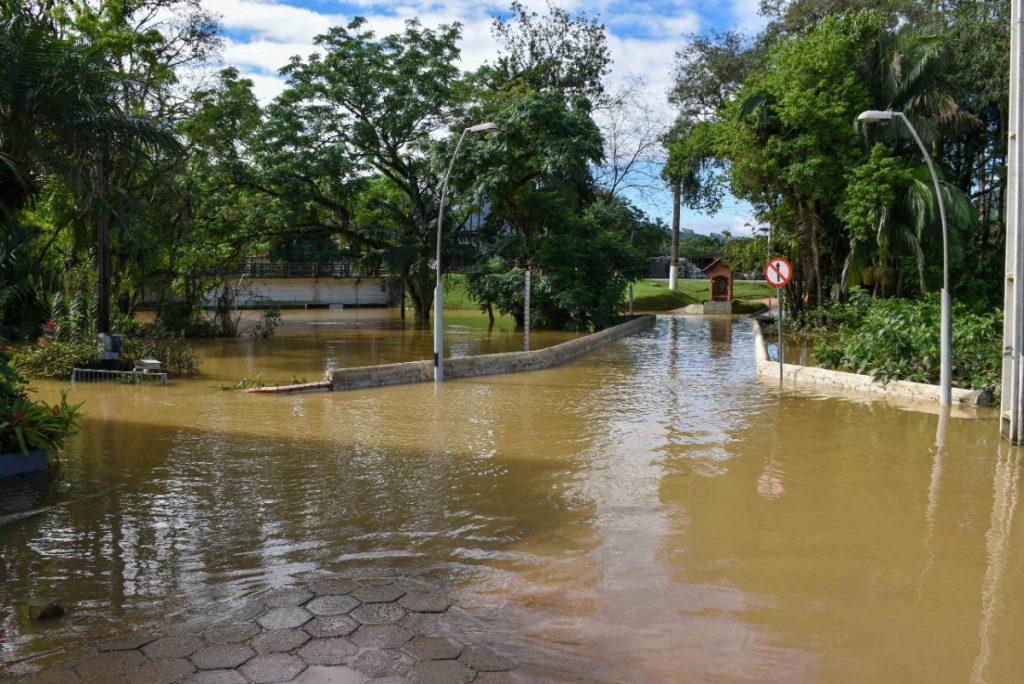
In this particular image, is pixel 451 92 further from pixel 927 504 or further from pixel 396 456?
pixel 927 504

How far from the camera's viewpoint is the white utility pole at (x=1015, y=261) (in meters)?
9.77

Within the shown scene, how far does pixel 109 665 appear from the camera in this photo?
4227mm

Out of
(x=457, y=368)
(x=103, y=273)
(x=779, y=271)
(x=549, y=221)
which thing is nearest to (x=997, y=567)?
(x=457, y=368)

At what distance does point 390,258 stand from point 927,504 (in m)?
23.8

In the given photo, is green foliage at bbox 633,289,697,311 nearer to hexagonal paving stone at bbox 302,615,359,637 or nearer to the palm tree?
the palm tree

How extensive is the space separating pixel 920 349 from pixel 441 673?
13278 mm

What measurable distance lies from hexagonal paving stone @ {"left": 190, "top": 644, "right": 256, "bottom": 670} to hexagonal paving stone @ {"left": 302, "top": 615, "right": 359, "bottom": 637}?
38 cm

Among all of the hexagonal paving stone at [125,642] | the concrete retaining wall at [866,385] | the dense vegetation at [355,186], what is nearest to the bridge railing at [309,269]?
the dense vegetation at [355,186]

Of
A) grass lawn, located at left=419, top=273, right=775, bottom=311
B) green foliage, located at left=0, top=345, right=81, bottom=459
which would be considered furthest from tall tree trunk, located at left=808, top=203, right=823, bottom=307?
green foliage, located at left=0, top=345, right=81, bottom=459

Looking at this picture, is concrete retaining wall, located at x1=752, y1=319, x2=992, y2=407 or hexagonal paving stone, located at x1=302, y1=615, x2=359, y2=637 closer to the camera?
hexagonal paving stone, located at x1=302, y1=615, x2=359, y2=637

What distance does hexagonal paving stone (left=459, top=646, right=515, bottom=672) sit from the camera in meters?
4.32

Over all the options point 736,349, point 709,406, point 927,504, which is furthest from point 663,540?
point 736,349

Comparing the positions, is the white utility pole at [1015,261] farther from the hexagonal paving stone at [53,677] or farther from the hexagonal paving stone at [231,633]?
the hexagonal paving stone at [53,677]

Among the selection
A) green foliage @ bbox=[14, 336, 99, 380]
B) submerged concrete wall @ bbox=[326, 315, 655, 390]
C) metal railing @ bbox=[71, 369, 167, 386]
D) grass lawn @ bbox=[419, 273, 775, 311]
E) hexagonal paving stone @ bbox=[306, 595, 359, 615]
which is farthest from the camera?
grass lawn @ bbox=[419, 273, 775, 311]
